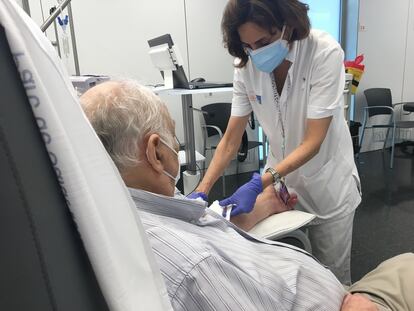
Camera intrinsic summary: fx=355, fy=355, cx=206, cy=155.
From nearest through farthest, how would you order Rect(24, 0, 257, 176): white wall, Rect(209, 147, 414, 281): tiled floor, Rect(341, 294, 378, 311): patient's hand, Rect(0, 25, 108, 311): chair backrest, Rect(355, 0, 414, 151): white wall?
Rect(0, 25, 108, 311): chair backrest
Rect(341, 294, 378, 311): patient's hand
Rect(209, 147, 414, 281): tiled floor
Rect(24, 0, 257, 176): white wall
Rect(355, 0, 414, 151): white wall

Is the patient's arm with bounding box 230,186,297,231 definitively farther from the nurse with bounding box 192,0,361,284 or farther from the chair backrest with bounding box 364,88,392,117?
the chair backrest with bounding box 364,88,392,117

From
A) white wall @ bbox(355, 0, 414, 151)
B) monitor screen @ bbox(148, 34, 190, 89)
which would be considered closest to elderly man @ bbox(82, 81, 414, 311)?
monitor screen @ bbox(148, 34, 190, 89)

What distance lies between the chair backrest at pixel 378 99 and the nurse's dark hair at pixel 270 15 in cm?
378

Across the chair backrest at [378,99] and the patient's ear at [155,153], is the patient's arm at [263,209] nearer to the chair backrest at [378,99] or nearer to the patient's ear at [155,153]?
the patient's ear at [155,153]

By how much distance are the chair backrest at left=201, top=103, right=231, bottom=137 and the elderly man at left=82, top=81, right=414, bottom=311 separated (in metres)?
2.87

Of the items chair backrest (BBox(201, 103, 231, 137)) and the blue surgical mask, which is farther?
chair backrest (BBox(201, 103, 231, 137))

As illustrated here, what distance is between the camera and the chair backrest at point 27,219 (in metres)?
0.29

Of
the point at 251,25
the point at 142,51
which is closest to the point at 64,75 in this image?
the point at 251,25

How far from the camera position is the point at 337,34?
16.1ft

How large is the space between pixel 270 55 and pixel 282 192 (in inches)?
21.0

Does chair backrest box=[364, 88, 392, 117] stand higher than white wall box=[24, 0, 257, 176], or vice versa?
white wall box=[24, 0, 257, 176]

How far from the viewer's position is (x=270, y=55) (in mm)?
1338

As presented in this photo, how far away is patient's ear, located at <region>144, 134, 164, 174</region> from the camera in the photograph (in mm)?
801

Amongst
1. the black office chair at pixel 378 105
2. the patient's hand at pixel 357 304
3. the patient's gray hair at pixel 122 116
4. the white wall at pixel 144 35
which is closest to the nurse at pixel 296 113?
the patient's hand at pixel 357 304
